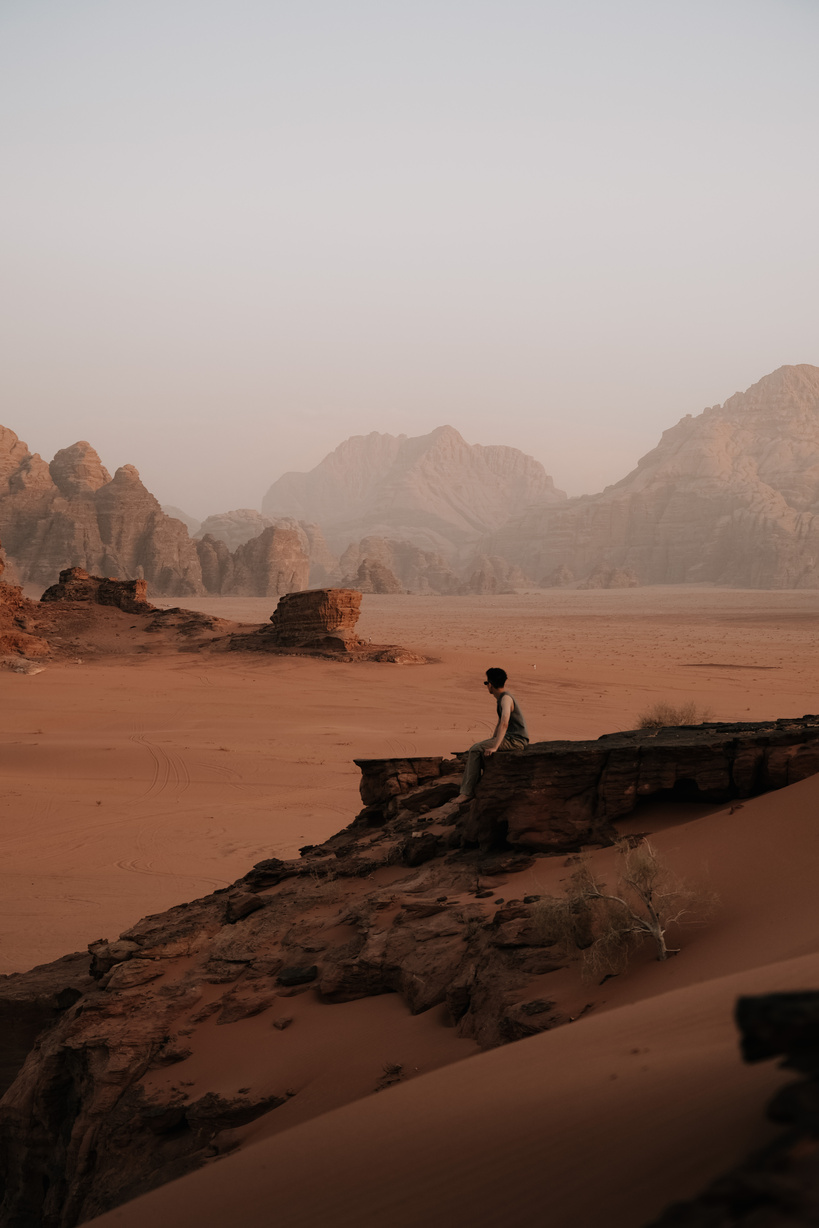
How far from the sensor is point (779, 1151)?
158 centimetres

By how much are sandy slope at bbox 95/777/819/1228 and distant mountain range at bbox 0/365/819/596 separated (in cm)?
8456

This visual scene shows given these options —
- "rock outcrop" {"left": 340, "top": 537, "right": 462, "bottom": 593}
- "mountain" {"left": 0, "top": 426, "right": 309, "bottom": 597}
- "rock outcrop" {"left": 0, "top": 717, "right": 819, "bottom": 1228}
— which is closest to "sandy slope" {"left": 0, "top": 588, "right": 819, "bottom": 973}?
"rock outcrop" {"left": 0, "top": 717, "right": 819, "bottom": 1228}

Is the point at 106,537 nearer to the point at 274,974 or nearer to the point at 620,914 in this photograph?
the point at 274,974

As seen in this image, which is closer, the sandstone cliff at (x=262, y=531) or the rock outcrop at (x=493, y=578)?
the rock outcrop at (x=493, y=578)

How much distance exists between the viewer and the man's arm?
591 centimetres

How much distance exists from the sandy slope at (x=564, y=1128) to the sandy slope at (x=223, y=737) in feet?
17.7

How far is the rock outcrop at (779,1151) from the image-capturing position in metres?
1.47

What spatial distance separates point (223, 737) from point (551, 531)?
421ft

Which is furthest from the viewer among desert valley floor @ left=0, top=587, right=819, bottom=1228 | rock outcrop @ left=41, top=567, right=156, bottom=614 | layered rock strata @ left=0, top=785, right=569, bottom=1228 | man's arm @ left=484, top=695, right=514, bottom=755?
rock outcrop @ left=41, top=567, right=156, bottom=614

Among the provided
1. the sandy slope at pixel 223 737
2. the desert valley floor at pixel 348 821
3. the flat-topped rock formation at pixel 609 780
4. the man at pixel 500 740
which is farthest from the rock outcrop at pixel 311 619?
the flat-topped rock formation at pixel 609 780

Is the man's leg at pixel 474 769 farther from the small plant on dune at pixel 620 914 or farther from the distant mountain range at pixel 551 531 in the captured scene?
the distant mountain range at pixel 551 531

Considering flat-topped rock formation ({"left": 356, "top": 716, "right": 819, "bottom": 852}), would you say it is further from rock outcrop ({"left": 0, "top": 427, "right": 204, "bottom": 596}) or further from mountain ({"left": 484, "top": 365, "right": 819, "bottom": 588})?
mountain ({"left": 484, "top": 365, "right": 819, "bottom": 588})

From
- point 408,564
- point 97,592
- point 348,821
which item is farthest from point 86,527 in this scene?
point 348,821

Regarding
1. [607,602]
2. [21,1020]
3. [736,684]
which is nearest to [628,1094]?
[21,1020]
